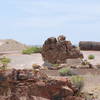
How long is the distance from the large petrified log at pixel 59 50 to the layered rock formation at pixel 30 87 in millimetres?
20799

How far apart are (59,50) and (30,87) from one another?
70.1 feet

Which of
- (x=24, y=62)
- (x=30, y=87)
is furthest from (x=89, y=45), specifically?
(x=30, y=87)

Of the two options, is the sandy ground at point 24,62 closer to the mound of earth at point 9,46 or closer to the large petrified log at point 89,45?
the large petrified log at point 89,45

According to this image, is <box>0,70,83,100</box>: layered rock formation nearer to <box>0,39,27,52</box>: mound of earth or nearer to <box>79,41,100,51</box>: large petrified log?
<box>79,41,100,51</box>: large petrified log

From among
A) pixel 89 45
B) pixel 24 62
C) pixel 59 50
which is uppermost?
pixel 89 45

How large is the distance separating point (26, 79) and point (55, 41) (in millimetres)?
21461

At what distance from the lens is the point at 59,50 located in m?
33.6

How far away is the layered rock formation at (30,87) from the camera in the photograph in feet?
40.0

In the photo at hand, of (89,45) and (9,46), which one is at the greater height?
(9,46)

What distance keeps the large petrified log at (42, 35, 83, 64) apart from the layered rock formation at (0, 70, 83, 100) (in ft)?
68.2

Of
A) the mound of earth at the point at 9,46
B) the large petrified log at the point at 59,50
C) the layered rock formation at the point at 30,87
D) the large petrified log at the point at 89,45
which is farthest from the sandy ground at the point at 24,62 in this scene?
the mound of earth at the point at 9,46

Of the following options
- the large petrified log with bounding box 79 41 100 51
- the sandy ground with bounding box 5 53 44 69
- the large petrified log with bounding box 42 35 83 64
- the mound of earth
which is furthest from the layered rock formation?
the mound of earth

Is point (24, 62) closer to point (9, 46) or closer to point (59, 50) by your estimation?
point (59, 50)

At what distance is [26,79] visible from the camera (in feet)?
41.1
